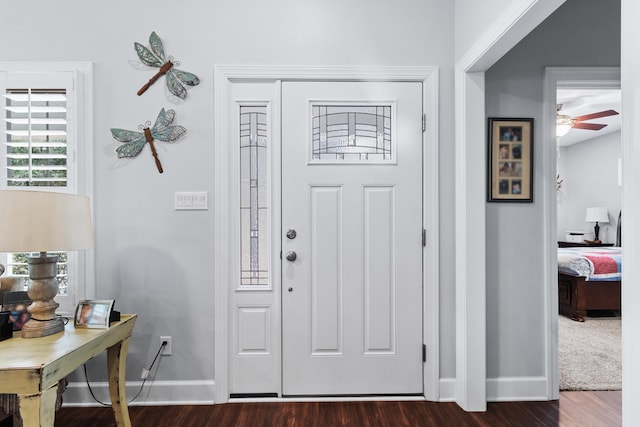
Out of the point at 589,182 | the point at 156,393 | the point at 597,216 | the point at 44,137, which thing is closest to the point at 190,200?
the point at 44,137

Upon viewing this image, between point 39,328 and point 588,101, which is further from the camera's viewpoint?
point 588,101

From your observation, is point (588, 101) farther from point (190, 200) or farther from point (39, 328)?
point (39, 328)

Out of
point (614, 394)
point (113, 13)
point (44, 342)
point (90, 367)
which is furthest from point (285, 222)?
point (614, 394)

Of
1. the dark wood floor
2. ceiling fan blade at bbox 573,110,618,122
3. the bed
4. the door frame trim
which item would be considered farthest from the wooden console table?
ceiling fan blade at bbox 573,110,618,122

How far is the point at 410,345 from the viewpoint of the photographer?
→ 2.33m

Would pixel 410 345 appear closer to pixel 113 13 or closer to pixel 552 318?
pixel 552 318

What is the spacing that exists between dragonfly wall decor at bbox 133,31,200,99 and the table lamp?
886 mm

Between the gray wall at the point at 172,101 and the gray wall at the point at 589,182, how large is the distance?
5770 millimetres

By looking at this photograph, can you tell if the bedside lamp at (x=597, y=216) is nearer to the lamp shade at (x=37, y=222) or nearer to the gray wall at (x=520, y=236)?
the gray wall at (x=520, y=236)

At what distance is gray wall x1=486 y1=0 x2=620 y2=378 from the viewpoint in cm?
233

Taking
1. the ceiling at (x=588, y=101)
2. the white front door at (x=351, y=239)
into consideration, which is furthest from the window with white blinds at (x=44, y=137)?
the ceiling at (x=588, y=101)

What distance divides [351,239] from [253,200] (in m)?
0.67

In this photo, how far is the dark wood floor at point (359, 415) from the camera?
2.07 meters

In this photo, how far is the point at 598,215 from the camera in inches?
246
